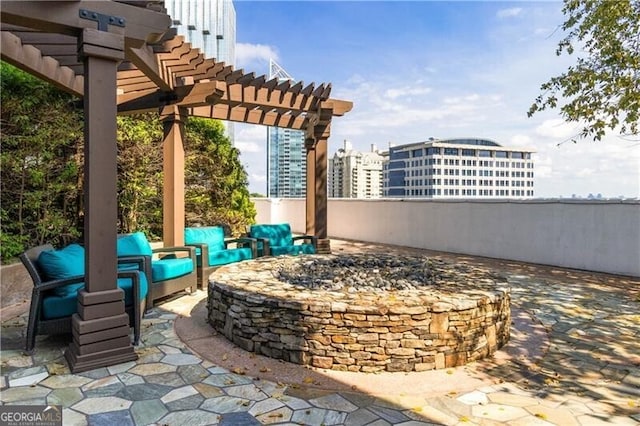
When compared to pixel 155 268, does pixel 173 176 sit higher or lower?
higher

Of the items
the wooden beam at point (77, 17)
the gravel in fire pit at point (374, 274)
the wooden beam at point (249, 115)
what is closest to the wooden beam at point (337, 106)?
the wooden beam at point (249, 115)

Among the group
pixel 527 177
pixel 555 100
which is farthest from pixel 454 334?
pixel 527 177

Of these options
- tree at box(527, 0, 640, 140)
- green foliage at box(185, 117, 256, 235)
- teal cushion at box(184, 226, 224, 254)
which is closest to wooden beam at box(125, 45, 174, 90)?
teal cushion at box(184, 226, 224, 254)

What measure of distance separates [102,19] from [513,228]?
7694mm

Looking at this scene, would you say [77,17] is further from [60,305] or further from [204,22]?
[204,22]

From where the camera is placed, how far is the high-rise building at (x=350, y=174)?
18.1 metres

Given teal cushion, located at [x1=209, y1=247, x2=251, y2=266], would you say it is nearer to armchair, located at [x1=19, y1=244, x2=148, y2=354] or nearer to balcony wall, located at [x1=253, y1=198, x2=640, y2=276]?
armchair, located at [x1=19, y1=244, x2=148, y2=354]

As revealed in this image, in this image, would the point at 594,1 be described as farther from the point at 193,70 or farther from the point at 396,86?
the point at 396,86

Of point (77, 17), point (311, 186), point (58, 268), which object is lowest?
point (58, 268)

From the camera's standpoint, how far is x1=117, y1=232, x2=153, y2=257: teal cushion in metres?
4.35

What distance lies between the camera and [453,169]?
2517cm

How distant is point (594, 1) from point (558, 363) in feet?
17.9

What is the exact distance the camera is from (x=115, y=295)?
120 inches

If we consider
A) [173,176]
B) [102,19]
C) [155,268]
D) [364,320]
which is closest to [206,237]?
[173,176]
